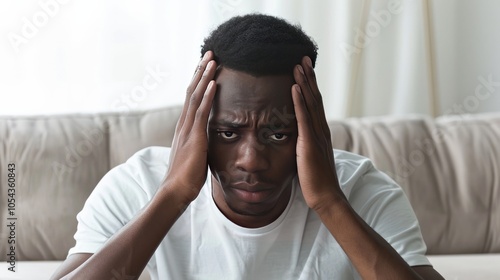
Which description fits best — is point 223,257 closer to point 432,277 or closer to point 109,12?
point 432,277

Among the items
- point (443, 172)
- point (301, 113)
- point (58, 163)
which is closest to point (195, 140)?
point (301, 113)

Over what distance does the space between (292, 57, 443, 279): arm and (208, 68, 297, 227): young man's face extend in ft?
0.08

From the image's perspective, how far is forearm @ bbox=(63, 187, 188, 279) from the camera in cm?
125

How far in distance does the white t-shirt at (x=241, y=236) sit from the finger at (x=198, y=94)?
151 millimetres

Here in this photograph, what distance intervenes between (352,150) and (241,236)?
2.65 feet

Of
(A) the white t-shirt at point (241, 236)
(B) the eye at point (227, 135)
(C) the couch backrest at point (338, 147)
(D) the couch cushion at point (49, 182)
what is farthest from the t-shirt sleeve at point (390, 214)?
(D) the couch cushion at point (49, 182)

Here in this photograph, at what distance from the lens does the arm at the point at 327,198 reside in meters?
1.26

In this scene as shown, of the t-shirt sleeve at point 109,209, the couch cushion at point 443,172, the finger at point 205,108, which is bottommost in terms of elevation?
the couch cushion at point 443,172

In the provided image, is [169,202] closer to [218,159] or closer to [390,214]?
[218,159]

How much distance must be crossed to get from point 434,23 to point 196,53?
37.8 inches

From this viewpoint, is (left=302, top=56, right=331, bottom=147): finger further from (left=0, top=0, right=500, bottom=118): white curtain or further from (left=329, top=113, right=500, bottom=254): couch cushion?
(left=0, top=0, right=500, bottom=118): white curtain

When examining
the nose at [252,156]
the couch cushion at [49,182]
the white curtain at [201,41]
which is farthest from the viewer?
the white curtain at [201,41]

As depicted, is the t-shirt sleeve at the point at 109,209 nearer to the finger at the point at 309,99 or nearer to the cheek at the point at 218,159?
the cheek at the point at 218,159

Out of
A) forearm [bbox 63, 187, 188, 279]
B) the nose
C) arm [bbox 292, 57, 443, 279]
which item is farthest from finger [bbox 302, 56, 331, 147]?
forearm [bbox 63, 187, 188, 279]
